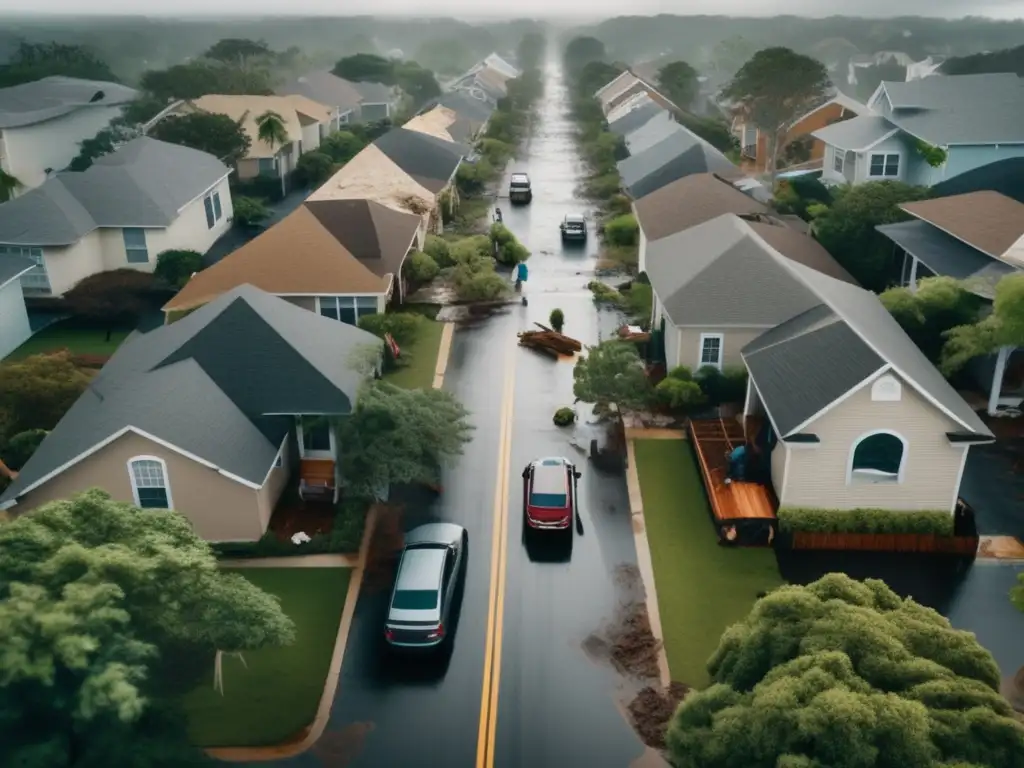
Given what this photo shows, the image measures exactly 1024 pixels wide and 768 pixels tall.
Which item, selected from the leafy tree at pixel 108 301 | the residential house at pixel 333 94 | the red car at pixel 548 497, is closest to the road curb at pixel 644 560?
the red car at pixel 548 497

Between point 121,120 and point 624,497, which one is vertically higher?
point 121,120

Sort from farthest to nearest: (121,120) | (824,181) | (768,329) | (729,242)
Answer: (121,120)
(824,181)
(729,242)
(768,329)

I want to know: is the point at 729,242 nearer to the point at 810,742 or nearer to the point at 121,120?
the point at 810,742

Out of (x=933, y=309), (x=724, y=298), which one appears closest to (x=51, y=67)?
(x=724, y=298)

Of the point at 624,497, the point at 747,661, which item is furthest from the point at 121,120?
the point at 747,661

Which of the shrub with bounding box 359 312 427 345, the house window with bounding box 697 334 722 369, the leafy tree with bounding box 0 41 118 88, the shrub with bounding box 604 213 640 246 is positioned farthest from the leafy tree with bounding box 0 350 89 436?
the leafy tree with bounding box 0 41 118 88

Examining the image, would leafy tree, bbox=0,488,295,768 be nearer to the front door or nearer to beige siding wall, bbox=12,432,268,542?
beige siding wall, bbox=12,432,268,542

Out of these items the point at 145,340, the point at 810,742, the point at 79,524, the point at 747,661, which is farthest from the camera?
the point at 145,340
